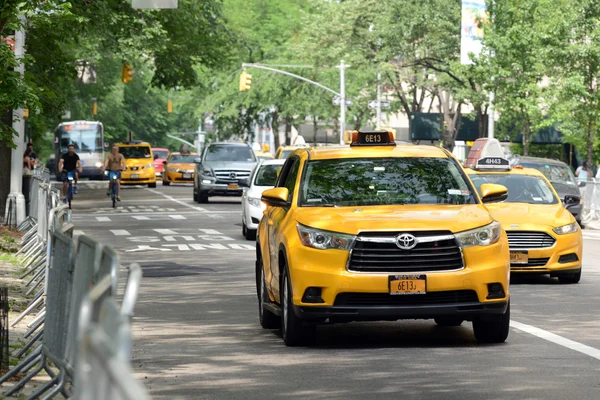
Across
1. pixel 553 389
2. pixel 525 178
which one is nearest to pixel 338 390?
pixel 553 389

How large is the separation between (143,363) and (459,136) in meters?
67.3

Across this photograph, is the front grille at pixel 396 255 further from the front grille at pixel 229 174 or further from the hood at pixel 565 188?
the front grille at pixel 229 174

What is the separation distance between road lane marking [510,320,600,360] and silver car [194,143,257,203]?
32030 mm

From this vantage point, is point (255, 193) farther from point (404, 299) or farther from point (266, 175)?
point (404, 299)

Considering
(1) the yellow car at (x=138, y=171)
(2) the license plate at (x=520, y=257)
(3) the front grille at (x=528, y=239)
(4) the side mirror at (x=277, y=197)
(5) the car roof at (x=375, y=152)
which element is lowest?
(1) the yellow car at (x=138, y=171)

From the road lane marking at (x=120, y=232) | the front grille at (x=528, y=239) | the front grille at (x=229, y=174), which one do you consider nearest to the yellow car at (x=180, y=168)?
the front grille at (x=229, y=174)

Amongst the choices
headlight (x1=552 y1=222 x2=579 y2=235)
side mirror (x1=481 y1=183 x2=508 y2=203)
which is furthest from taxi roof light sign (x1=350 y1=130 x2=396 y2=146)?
headlight (x1=552 y1=222 x2=579 y2=235)

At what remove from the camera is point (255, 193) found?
91.7ft

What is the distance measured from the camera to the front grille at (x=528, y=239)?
709 inches

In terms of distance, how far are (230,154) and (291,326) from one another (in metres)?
35.5

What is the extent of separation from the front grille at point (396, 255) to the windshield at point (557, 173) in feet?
76.8

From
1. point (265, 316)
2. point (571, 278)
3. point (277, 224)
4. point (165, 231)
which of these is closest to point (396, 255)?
point (277, 224)

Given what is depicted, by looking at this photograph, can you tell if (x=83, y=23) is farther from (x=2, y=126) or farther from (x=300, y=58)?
(x=300, y=58)

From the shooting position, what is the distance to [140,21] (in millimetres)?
41062
